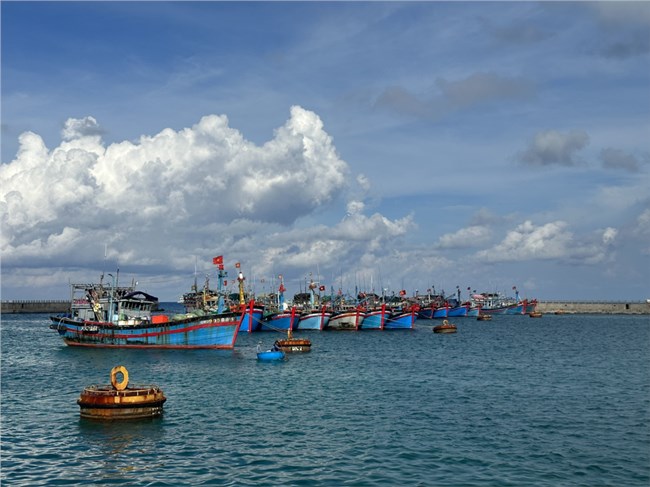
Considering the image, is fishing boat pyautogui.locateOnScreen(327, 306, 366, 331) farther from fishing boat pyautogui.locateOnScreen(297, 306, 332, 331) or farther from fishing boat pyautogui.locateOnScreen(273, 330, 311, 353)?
fishing boat pyautogui.locateOnScreen(273, 330, 311, 353)

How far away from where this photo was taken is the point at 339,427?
35.9m

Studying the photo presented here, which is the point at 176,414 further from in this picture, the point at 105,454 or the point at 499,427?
the point at 499,427

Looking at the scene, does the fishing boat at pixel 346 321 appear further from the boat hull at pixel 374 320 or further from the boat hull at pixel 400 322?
the boat hull at pixel 400 322

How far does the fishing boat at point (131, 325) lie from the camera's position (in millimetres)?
80688

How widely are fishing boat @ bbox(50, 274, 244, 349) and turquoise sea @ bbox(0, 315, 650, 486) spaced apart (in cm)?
1238

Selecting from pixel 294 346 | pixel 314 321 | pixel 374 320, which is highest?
pixel 314 321

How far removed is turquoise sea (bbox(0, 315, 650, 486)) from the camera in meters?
27.1

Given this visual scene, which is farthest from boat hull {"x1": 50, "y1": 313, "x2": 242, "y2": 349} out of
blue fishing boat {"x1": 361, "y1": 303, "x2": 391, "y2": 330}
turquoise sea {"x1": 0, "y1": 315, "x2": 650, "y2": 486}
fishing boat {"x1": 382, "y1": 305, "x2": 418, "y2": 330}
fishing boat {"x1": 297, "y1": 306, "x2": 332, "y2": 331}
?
fishing boat {"x1": 382, "y1": 305, "x2": 418, "y2": 330}


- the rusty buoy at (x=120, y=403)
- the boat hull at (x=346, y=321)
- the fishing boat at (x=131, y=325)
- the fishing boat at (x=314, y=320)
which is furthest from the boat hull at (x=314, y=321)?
the rusty buoy at (x=120, y=403)

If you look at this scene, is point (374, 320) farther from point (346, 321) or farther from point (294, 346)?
point (294, 346)

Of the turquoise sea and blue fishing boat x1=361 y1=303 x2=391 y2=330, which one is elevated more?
blue fishing boat x1=361 y1=303 x2=391 y2=330

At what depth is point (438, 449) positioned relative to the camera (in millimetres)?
31000

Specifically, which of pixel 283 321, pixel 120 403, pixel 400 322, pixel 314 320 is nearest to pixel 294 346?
pixel 120 403

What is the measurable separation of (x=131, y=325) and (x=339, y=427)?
178 ft
